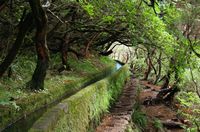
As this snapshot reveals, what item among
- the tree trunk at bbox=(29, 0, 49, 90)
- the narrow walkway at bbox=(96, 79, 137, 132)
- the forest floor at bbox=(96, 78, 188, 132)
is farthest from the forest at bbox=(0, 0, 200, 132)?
the narrow walkway at bbox=(96, 79, 137, 132)

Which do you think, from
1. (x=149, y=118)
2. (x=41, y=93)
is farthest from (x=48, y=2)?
(x=149, y=118)

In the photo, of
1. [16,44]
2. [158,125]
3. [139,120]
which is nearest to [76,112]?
[16,44]

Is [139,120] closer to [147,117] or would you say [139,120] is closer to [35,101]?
[147,117]

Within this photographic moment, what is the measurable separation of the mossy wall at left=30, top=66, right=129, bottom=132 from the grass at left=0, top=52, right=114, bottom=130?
3.65 ft

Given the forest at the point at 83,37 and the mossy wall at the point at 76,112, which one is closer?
the mossy wall at the point at 76,112

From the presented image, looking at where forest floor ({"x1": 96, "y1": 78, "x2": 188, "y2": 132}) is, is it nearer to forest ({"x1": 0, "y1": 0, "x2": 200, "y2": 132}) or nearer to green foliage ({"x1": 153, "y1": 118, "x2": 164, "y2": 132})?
green foliage ({"x1": 153, "y1": 118, "x2": 164, "y2": 132})

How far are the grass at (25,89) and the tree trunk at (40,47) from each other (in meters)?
0.41

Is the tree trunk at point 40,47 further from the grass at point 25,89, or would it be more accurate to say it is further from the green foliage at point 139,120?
the green foliage at point 139,120

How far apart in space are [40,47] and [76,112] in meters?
3.53

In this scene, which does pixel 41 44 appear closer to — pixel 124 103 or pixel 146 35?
pixel 146 35

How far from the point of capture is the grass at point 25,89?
37.3ft

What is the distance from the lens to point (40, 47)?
13.1m

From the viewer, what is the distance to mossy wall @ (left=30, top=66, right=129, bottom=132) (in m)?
8.25

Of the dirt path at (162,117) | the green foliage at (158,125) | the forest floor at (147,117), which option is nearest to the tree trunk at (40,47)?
the forest floor at (147,117)
